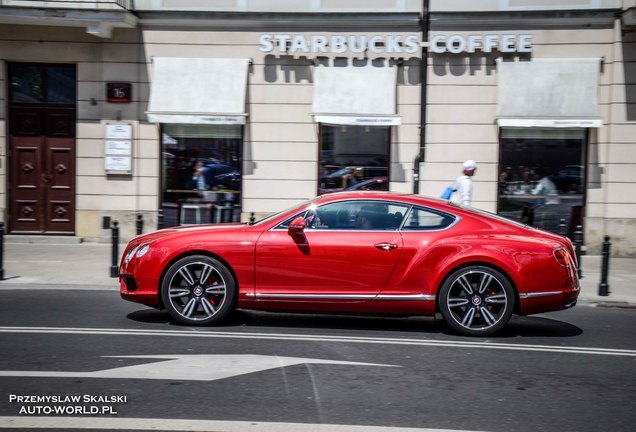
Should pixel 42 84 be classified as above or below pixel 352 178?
above

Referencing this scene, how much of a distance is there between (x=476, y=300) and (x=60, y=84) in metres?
12.0

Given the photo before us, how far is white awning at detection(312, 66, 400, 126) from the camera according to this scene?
1528cm

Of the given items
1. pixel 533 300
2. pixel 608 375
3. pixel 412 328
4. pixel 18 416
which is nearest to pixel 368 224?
pixel 412 328

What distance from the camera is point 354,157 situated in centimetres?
1581

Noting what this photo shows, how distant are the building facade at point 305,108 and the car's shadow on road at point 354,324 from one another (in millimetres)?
6998

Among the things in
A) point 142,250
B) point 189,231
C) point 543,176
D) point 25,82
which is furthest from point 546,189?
point 25,82

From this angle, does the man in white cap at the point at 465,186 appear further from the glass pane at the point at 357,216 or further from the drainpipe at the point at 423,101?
the glass pane at the point at 357,216

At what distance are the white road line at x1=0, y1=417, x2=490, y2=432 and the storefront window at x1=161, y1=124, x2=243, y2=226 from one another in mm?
11426

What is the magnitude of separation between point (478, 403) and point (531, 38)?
11662 millimetres

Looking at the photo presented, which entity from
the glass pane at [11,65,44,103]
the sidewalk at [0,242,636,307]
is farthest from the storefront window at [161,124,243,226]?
the glass pane at [11,65,44,103]

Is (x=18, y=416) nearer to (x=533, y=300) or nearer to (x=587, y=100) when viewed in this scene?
(x=533, y=300)

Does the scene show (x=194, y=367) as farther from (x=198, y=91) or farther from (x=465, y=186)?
(x=198, y=91)

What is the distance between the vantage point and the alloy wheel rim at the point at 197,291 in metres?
7.65

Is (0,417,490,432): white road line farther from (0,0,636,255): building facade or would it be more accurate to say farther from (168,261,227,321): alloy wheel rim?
(0,0,636,255): building facade
